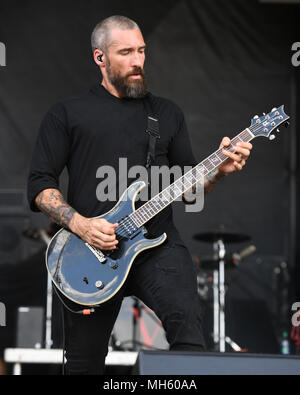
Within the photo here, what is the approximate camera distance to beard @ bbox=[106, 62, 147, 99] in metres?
3.42

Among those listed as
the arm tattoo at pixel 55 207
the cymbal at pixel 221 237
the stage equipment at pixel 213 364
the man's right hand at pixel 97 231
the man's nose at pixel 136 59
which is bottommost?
the stage equipment at pixel 213 364

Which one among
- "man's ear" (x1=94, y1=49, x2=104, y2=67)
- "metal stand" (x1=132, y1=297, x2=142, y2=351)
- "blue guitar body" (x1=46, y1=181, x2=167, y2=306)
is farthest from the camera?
"metal stand" (x1=132, y1=297, x2=142, y2=351)

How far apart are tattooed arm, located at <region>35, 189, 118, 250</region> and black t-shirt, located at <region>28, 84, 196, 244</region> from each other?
0.06m

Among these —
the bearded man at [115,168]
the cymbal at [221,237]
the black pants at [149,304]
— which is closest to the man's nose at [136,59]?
the bearded man at [115,168]

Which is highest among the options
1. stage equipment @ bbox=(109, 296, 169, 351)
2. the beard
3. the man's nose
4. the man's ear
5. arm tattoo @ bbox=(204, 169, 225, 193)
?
the man's ear

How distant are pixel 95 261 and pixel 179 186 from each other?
567 millimetres

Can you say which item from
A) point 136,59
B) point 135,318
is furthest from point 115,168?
point 135,318

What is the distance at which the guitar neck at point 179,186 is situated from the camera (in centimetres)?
321

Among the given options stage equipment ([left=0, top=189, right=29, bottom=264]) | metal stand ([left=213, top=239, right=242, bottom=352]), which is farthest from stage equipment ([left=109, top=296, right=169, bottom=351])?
stage equipment ([left=0, top=189, right=29, bottom=264])

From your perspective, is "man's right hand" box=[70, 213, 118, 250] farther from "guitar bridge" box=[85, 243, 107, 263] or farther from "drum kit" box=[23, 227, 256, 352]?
"drum kit" box=[23, 227, 256, 352]

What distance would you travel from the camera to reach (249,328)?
6961 mm

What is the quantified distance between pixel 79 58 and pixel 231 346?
344cm

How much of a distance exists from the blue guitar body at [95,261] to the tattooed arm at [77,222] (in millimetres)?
78

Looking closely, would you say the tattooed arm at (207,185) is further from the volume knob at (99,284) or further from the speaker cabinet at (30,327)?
the speaker cabinet at (30,327)
